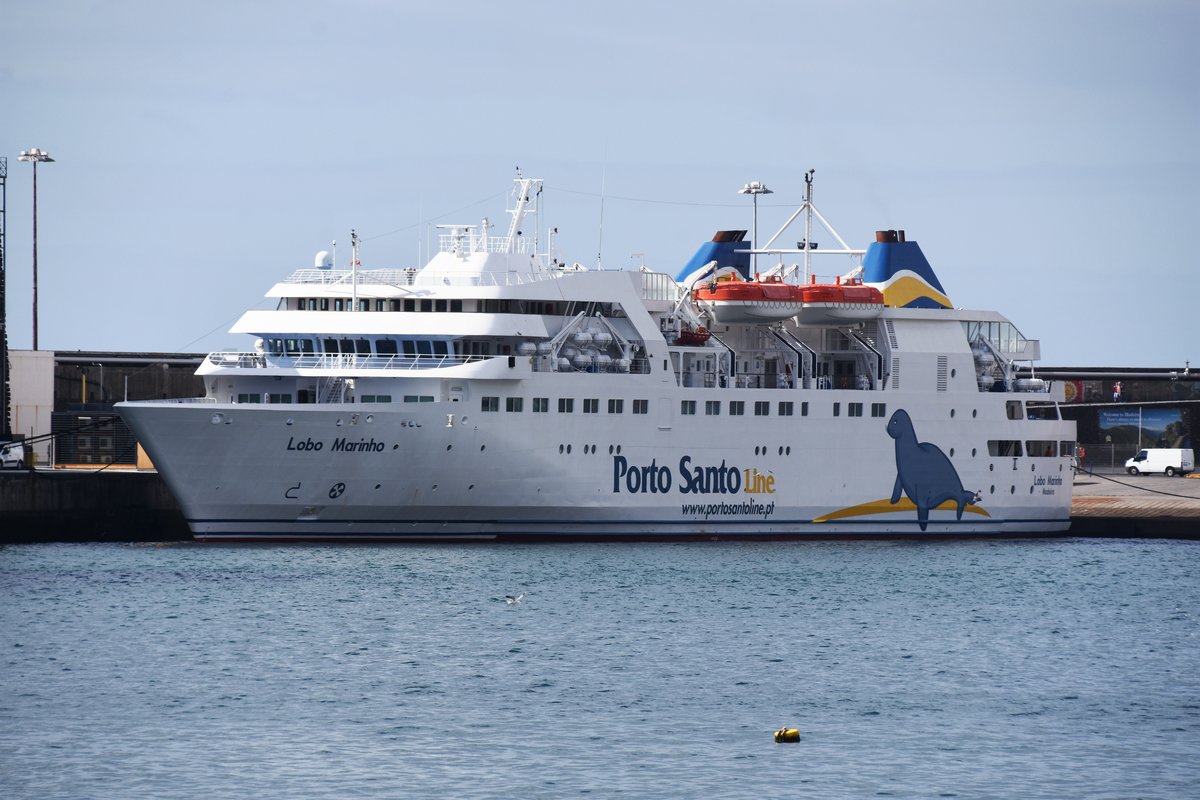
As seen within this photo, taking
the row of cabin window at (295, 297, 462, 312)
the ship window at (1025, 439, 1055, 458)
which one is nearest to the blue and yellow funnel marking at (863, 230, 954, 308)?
the ship window at (1025, 439, 1055, 458)

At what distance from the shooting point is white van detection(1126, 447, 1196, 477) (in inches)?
2787

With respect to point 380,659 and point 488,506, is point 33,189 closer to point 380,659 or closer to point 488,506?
point 488,506

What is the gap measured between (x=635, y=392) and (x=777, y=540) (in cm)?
669

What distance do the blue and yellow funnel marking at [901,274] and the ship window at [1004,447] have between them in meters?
4.39

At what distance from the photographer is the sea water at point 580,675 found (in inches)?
1001

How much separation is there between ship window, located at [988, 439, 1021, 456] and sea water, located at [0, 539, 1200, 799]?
686 cm

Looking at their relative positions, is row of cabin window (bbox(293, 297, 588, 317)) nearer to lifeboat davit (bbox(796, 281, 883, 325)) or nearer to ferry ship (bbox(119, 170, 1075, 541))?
ferry ship (bbox(119, 170, 1075, 541))

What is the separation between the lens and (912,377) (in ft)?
176

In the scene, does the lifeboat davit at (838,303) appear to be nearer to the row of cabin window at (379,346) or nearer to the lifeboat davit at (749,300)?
the lifeboat davit at (749,300)

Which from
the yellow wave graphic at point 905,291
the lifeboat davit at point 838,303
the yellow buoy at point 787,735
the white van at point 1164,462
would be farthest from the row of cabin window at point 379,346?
the white van at point 1164,462

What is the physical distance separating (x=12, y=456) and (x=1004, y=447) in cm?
2986

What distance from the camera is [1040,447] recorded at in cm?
5603

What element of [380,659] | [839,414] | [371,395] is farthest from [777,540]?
[380,659]

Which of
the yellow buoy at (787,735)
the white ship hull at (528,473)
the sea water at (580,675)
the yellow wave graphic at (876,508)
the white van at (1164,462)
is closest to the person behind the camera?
the sea water at (580,675)
